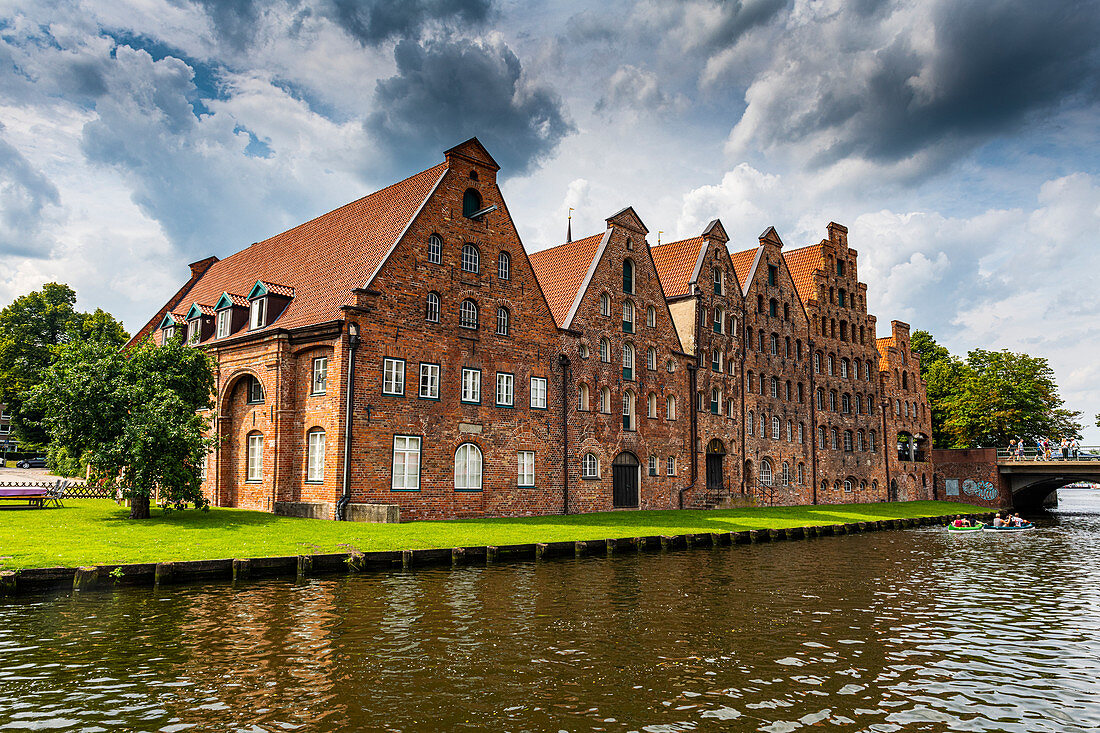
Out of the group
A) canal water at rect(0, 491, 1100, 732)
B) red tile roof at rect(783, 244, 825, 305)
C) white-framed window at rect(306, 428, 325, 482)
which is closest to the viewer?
canal water at rect(0, 491, 1100, 732)

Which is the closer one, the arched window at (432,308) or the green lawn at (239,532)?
the green lawn at (239,532)

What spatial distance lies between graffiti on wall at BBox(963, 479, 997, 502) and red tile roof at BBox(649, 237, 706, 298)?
40.7 m

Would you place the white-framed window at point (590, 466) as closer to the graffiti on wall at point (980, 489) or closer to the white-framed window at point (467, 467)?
the white-framed window at point (467, 467)

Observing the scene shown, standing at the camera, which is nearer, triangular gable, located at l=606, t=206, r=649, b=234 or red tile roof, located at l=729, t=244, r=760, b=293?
triangular gable, located at l=606, t=206, r=649, b=234

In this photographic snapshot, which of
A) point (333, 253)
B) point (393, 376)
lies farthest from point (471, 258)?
point (393, 376)

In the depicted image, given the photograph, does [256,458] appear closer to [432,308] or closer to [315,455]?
[315,455]

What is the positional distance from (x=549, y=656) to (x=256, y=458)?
997 inches

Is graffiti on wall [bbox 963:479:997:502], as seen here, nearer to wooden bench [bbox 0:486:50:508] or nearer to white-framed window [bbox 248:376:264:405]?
white-framed window [bbox 248:376:264:405]

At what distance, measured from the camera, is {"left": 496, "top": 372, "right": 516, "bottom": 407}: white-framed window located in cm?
3594

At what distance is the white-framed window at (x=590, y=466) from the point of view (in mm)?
40094

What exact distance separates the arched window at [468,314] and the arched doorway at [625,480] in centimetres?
1246

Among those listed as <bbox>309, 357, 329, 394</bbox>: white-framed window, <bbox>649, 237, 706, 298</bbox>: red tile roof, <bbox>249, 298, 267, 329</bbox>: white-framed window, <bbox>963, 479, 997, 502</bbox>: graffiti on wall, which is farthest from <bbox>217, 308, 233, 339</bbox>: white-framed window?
<bbox>963, 479, 997, 502</bbox>: graffiti on wall

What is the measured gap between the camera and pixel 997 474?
230 feet

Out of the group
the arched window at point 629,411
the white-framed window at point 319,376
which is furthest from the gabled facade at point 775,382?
the white-framed window at point 319,376
